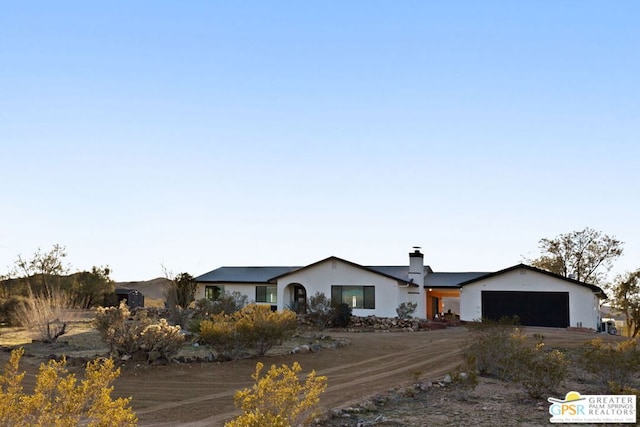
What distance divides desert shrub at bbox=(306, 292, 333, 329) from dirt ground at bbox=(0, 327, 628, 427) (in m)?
9.84

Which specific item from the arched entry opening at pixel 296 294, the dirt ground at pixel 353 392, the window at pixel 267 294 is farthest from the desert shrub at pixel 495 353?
the window at pixel 267 294

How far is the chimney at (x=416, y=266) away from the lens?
30.9 m

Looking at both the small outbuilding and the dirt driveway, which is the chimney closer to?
the dirt driveway


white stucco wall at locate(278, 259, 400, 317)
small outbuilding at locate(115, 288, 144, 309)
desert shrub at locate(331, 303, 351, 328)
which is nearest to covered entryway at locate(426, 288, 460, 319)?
white stucco wall at locate(278, 259, 400, 317)

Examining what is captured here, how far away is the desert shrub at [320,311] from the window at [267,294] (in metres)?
7.04

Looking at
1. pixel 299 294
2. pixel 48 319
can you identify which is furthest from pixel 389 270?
pixel 48 319

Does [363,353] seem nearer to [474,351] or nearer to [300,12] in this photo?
[474,351]

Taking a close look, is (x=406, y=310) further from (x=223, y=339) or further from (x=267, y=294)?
(x=223, y=339)

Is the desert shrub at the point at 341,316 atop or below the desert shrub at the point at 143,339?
below

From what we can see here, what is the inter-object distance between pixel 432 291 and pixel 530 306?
Answer: 5954 millimetres

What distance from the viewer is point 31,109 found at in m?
17.8

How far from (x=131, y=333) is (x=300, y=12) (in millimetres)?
10360

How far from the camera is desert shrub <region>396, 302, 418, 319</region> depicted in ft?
97.6

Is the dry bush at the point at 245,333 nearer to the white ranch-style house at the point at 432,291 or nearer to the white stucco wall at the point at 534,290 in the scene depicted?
the white ranch-style house at the point at 432,291
